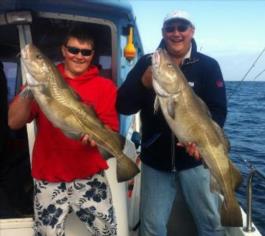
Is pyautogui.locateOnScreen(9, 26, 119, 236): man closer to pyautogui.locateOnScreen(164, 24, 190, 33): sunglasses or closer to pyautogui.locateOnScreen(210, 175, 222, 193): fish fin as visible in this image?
pyautogui.locateOnScreen(164, 24, 190, 33): sunglasses

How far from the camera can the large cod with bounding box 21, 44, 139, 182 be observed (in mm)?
3520

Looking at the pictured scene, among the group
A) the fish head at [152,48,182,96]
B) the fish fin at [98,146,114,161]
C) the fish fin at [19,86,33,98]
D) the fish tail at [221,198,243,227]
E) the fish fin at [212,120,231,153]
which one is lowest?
the fish tail at [221,198,243,227]

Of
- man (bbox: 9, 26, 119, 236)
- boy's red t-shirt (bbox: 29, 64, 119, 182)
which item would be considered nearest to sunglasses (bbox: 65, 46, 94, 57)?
man (bbox: 9, 26, 119, 236)

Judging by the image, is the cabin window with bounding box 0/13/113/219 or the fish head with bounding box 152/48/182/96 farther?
the cabin window with bounding box 0/13/113/219

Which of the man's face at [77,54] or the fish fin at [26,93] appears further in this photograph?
the man's face at [77,54]

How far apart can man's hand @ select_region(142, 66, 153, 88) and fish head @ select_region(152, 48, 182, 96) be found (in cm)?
15

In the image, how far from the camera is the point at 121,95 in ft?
13.8

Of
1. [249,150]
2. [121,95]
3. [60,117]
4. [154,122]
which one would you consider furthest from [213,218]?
[249,150]

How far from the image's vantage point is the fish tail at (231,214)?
13.3 ft

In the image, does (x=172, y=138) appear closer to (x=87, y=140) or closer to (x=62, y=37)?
(x=87, y=140)

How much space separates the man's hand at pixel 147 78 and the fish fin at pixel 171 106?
0.31 m

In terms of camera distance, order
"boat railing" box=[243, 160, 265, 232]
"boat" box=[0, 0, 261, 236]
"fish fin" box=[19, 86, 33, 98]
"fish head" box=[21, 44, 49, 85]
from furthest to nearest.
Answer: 1. "boat railing" box=[243, 160, 265, 232]
2. "boat" box=[0, 0, 261, 236]
3. "fish fin" box=[19, 86, 33, 98]
4. "fish head" box=[21, 44, 49, 85]

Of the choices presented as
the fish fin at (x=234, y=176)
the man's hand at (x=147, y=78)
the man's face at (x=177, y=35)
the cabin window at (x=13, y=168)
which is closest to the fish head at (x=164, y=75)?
the man's hand at (x=147, y=78)

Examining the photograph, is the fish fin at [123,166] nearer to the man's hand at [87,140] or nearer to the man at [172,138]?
the man's hand at [87,140]
